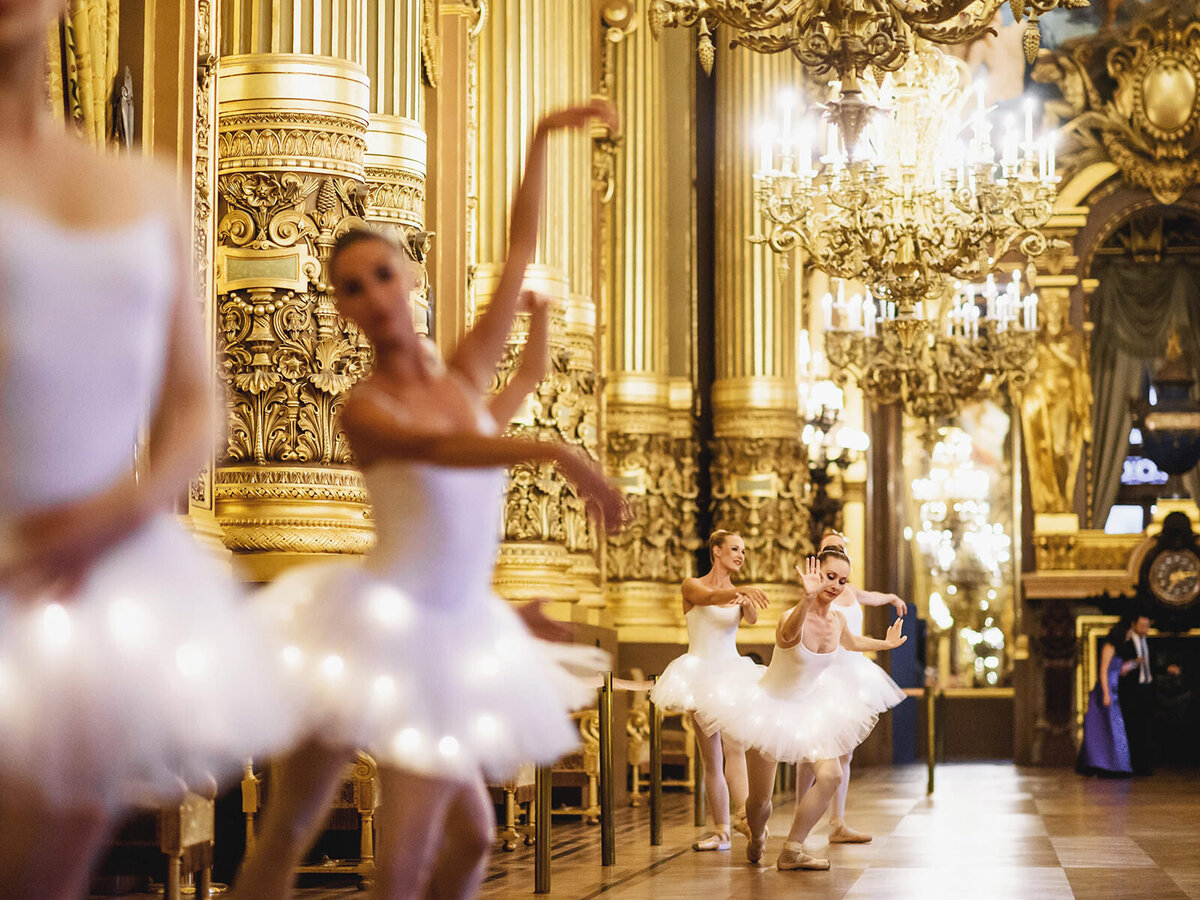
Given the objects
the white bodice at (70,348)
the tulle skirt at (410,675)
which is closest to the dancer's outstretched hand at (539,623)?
the tulle skirt at (410,675)

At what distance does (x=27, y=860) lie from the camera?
106 inches

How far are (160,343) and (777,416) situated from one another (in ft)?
60.8

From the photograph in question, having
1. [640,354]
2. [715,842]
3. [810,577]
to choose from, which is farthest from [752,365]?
[810,577]

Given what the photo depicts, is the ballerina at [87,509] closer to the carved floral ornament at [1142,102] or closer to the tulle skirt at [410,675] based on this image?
the tulle skirt at [410,675]

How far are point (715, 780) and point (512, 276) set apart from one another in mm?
7556

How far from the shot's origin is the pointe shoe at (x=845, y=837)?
11.8 meters

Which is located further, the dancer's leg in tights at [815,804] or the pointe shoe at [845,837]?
the pointe shoe at [845,837]

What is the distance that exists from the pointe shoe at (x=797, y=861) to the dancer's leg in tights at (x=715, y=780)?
1.38 m

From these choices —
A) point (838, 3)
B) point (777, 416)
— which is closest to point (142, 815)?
point (838, 3)

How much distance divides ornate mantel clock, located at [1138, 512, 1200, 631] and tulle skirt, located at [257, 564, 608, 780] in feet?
73.3

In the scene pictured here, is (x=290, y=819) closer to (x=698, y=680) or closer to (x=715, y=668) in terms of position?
(x=698, y=680)

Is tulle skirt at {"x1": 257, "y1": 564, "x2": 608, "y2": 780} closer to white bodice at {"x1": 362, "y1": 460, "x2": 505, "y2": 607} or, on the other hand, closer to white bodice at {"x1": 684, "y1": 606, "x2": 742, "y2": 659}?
white bodice at {"x1": 362, "y1": 460, "x2": 505, "y2": 607}

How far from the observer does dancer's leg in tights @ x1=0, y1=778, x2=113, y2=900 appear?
2695 mm

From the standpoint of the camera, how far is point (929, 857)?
35.2 feet
